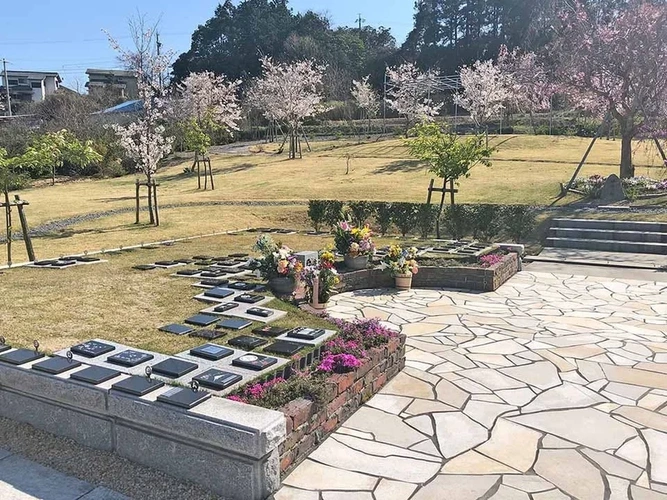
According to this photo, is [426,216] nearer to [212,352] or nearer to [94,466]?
[212,352]

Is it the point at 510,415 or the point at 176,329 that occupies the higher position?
the point at 176,329

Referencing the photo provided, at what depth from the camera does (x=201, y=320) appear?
5309mm

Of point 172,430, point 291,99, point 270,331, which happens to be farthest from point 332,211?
point 291,99

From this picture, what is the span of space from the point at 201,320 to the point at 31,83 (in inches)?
2336

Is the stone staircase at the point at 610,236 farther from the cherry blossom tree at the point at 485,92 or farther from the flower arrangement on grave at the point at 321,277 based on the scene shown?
the cherry blossom tree at the point at 485,92

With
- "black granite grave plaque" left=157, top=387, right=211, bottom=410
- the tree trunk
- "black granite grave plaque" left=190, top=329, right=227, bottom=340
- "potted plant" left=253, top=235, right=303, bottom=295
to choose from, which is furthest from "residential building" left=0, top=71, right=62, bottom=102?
"black granite grave plaque" left=157, top=387, right=211, bottom=410

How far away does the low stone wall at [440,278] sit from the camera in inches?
313

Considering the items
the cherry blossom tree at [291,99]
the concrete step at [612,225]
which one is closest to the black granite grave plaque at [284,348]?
the concrete step at [612,225]

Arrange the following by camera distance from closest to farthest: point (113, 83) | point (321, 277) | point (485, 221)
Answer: point (321, 277) < point (485, 221) < point (113, 83)

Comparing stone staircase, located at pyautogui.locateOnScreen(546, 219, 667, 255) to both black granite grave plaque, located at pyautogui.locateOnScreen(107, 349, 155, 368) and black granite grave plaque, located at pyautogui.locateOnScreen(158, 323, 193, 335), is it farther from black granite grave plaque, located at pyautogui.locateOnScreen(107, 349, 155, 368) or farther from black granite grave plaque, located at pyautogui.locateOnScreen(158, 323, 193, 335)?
black granite grave plaque, located at pyautogui.locateOnScreen(107, 349, 155, 368)

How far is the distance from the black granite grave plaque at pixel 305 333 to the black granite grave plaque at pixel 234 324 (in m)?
0.52

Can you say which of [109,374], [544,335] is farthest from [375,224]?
[109,374]

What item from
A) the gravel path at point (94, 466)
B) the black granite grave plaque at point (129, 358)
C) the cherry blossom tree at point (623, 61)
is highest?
the cherry blossom tree at point (623, 61)

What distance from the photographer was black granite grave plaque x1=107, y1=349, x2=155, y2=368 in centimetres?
404
